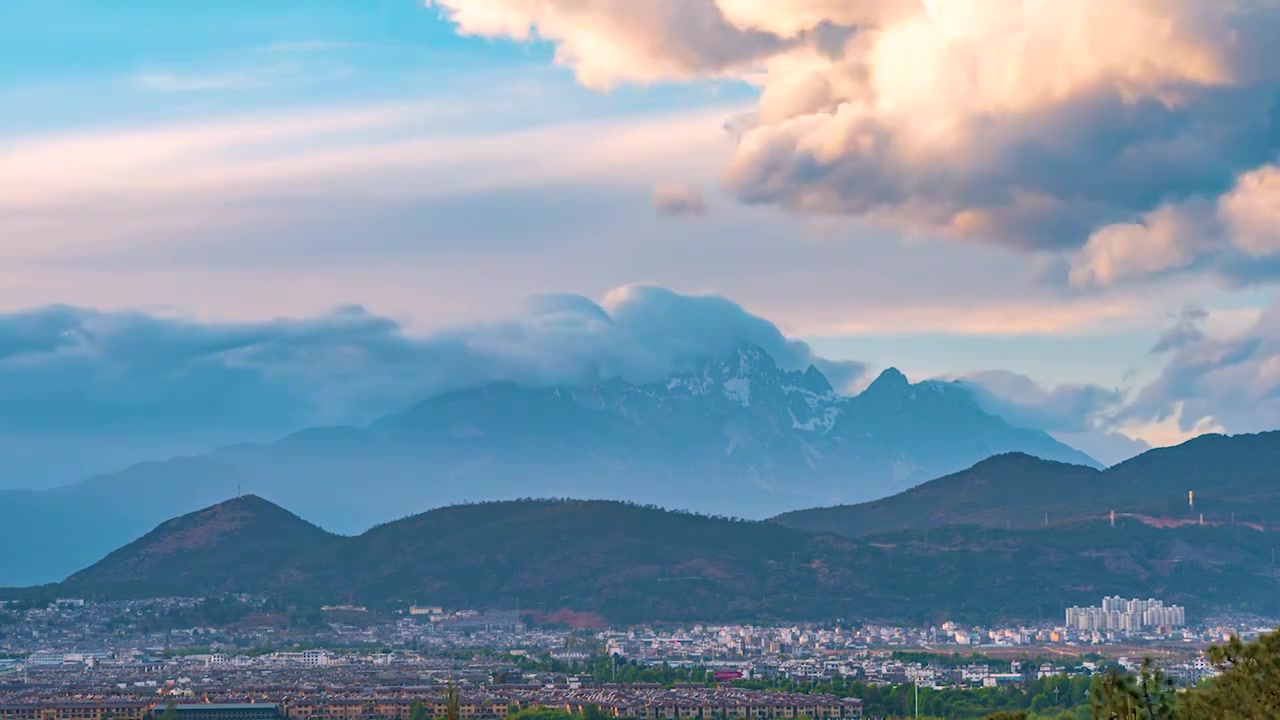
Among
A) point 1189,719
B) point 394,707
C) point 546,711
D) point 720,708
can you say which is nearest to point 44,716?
point 394,707

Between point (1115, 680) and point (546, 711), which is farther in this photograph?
point (546, 711)

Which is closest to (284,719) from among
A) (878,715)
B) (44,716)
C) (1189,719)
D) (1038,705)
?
(44,716)

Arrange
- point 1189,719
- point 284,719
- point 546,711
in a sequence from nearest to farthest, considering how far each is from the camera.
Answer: point 1189,719
point 546,711
point 284,719

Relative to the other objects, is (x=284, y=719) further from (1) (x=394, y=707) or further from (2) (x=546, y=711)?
(2) (x=546, y=711)

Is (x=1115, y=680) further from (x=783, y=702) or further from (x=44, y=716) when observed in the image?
(x=44, y=716)

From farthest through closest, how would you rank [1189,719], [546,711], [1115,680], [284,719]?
[284,719]
[546,711]
[1189,719]
[1115,680]

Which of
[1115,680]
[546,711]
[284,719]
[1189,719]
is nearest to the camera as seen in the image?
[1115,680]

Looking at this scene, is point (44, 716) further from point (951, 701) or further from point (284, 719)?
point (951, 701)
